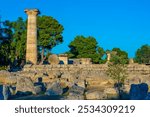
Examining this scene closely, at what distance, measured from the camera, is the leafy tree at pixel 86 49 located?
60781 mm

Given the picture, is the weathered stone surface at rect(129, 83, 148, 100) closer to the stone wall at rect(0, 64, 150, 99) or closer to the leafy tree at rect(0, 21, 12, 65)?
the stone wall at rect(0, 64, 150, 99)

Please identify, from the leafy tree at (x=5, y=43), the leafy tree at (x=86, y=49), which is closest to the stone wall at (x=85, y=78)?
the leafy tree at (x=5, y=43)

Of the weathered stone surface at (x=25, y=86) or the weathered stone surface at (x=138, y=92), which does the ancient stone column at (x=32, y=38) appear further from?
the weathered stone surface at (x=138, y=92)

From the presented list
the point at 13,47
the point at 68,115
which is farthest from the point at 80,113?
the point at 13,47

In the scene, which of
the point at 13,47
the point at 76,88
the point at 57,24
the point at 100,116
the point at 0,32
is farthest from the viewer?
the point at 57,24

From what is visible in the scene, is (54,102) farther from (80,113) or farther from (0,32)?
(0,32)

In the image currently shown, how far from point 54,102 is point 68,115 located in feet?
1.01

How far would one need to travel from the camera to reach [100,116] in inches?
208

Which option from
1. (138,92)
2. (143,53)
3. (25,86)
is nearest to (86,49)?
(143,53)

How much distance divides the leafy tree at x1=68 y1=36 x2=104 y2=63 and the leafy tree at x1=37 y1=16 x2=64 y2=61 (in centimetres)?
401

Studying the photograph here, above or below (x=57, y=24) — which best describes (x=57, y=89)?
below

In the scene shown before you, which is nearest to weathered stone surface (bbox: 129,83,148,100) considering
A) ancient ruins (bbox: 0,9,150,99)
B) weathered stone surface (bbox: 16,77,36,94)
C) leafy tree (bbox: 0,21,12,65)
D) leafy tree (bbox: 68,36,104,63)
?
ancient ruins (bbox: 0,9,150,99)

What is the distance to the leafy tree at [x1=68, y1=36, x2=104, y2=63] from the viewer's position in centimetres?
6078

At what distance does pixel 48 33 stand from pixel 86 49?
726 cm
